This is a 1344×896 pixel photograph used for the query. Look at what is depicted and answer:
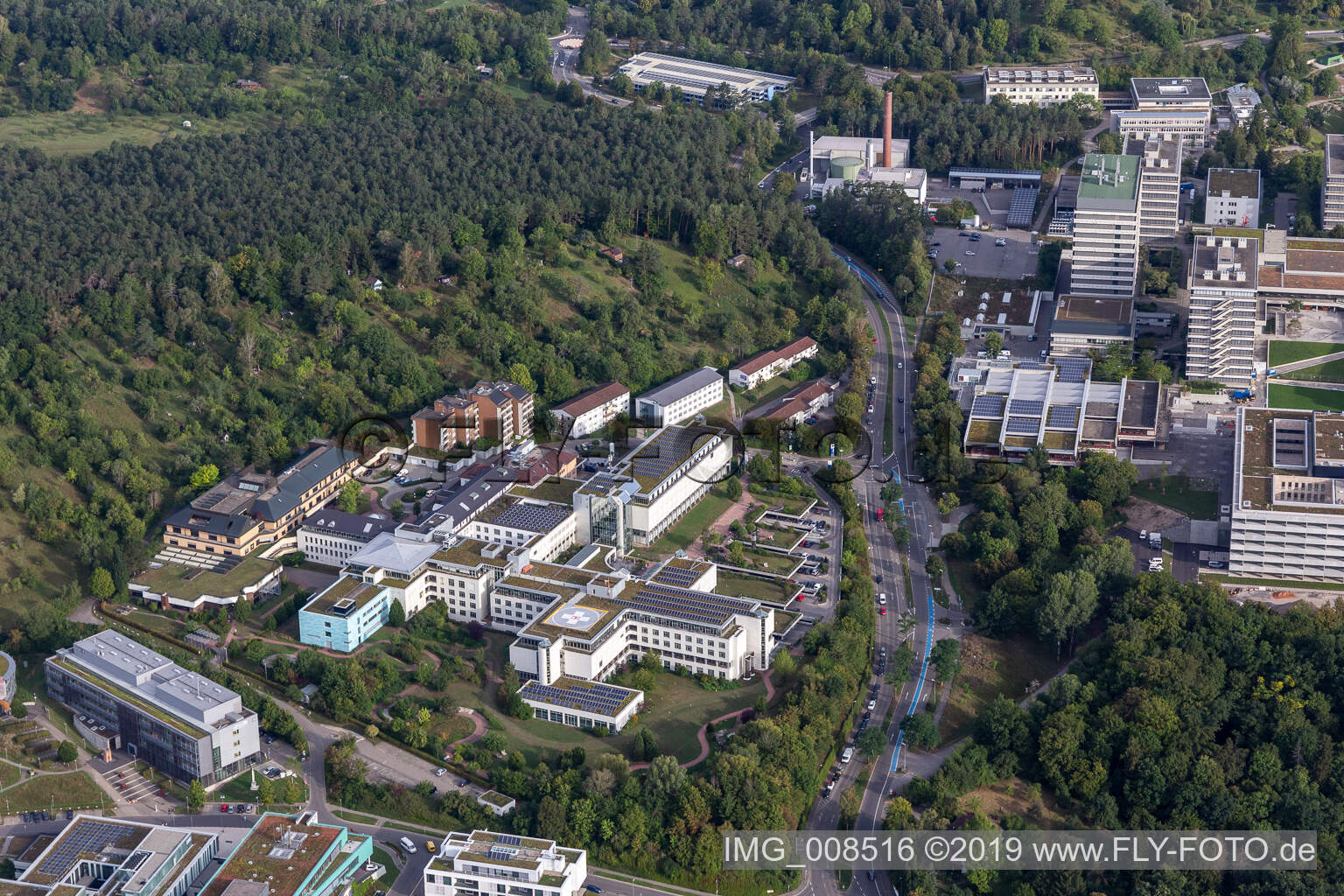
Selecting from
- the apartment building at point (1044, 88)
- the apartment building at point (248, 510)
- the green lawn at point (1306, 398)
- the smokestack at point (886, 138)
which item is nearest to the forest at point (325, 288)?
the apartment building at point (248, 510)

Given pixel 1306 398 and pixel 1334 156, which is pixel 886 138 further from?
pixel 1306 398

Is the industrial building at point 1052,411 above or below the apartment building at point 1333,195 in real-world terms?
below

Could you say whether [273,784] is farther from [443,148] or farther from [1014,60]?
[1014,60]

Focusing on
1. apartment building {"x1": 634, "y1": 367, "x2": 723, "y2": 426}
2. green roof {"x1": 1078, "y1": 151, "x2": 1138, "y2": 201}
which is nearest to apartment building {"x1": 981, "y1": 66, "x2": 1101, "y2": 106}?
green roof {"x1": 1078, "y1": 151, "x2": 1138, "y2": 201}

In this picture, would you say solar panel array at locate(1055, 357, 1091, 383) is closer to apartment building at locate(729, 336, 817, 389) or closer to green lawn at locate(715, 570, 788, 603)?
apartment building at locate(729, 336, 817, 389)

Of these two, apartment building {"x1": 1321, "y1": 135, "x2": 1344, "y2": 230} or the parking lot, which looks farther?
apartment building {"x1": 1321, "y1": 135, "x2": 1344, "y2": 230}

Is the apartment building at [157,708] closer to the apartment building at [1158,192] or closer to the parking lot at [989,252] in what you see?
the parking lot at [989,252]
